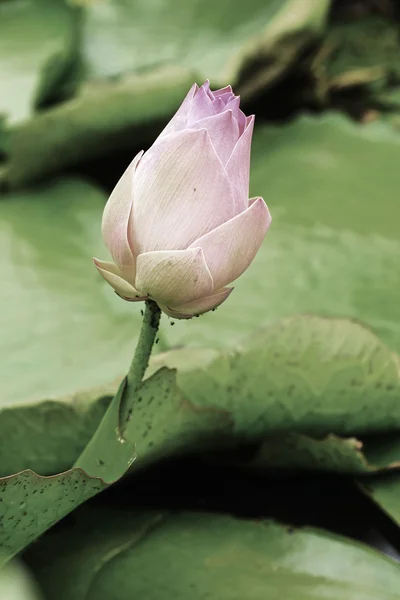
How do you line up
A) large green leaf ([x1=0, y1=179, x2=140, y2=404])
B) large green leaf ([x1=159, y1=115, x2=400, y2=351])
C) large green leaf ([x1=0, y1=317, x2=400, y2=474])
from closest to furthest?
large green leaf ([x1=0, y1=317, x2=400, y2=474])
large green leaf ([x1=0, y1=179, x2=140, y2=404])
large green leaf ([x1=159, y1=115, x2=400, y2=351])

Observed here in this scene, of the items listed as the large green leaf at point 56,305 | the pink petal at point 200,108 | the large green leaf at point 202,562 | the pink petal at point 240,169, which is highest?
the pink petal at point 200,108

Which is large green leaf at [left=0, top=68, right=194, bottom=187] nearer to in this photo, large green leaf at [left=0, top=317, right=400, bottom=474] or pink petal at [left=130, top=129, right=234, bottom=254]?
large green leaf at [left=0, top=317, right=400, bottom=474]

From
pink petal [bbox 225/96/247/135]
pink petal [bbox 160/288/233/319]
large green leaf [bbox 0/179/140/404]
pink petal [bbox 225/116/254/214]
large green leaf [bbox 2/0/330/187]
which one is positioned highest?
pink petal [bbox 225/96/247/135]

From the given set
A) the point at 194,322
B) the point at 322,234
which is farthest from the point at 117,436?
the point at 322,234

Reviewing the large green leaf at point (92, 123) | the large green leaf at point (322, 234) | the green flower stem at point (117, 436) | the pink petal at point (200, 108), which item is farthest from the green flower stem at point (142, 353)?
the large green leaf at point (92, 123)

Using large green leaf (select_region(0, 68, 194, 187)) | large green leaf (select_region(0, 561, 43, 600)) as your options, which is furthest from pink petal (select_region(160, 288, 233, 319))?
large green leaf (select_region(0, 68, 194, 187))

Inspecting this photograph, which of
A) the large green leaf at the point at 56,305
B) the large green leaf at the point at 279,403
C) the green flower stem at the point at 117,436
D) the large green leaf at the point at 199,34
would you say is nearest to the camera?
the green flower stem at the point at 117,436

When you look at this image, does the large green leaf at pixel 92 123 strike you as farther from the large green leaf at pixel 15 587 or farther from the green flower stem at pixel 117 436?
the large green leaf at pixel 15 587
